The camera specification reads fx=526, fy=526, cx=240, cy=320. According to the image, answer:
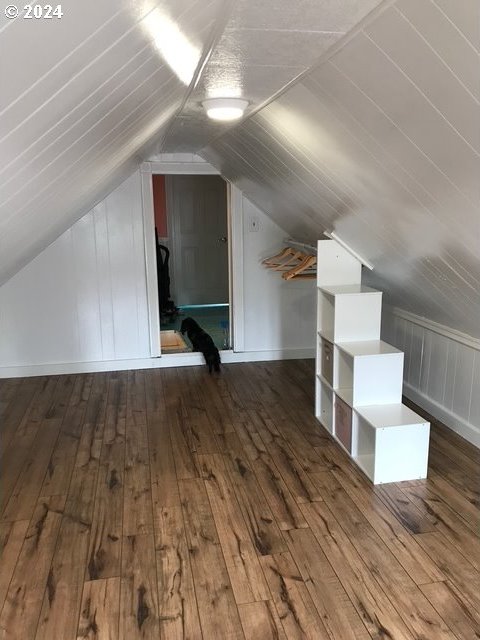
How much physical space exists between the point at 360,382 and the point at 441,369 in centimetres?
82

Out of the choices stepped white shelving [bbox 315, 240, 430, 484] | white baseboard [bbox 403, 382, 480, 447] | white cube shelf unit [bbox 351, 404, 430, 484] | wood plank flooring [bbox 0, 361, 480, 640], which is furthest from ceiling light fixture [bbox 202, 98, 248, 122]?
white baseboard [bbox 403, 382, 480, 447]

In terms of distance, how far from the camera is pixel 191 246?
293 inches

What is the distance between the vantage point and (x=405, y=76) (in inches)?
55.7

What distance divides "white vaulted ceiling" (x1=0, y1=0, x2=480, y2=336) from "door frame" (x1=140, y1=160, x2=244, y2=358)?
1.72 meters

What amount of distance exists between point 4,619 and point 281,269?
11.5 feet

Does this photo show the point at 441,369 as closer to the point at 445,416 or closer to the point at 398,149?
the point at 445,416

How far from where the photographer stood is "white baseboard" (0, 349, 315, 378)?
4742 mm

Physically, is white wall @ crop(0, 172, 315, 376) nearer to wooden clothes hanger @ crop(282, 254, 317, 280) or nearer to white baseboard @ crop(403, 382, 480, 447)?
wooden clothes hanger @ crop(282, 254, 317, 280)

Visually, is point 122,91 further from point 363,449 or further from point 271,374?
point 271,374

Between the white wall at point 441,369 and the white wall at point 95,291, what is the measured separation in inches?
57.1

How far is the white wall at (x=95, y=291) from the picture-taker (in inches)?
181

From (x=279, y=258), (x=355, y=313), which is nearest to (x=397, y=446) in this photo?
(x=355, y=313)

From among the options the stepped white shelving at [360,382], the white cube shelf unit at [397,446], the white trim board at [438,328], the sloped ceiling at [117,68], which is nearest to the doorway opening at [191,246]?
the white trim board at [438,328]

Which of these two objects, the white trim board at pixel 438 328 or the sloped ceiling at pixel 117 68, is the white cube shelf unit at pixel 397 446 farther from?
the sloped ceiling at pixel 117 68
